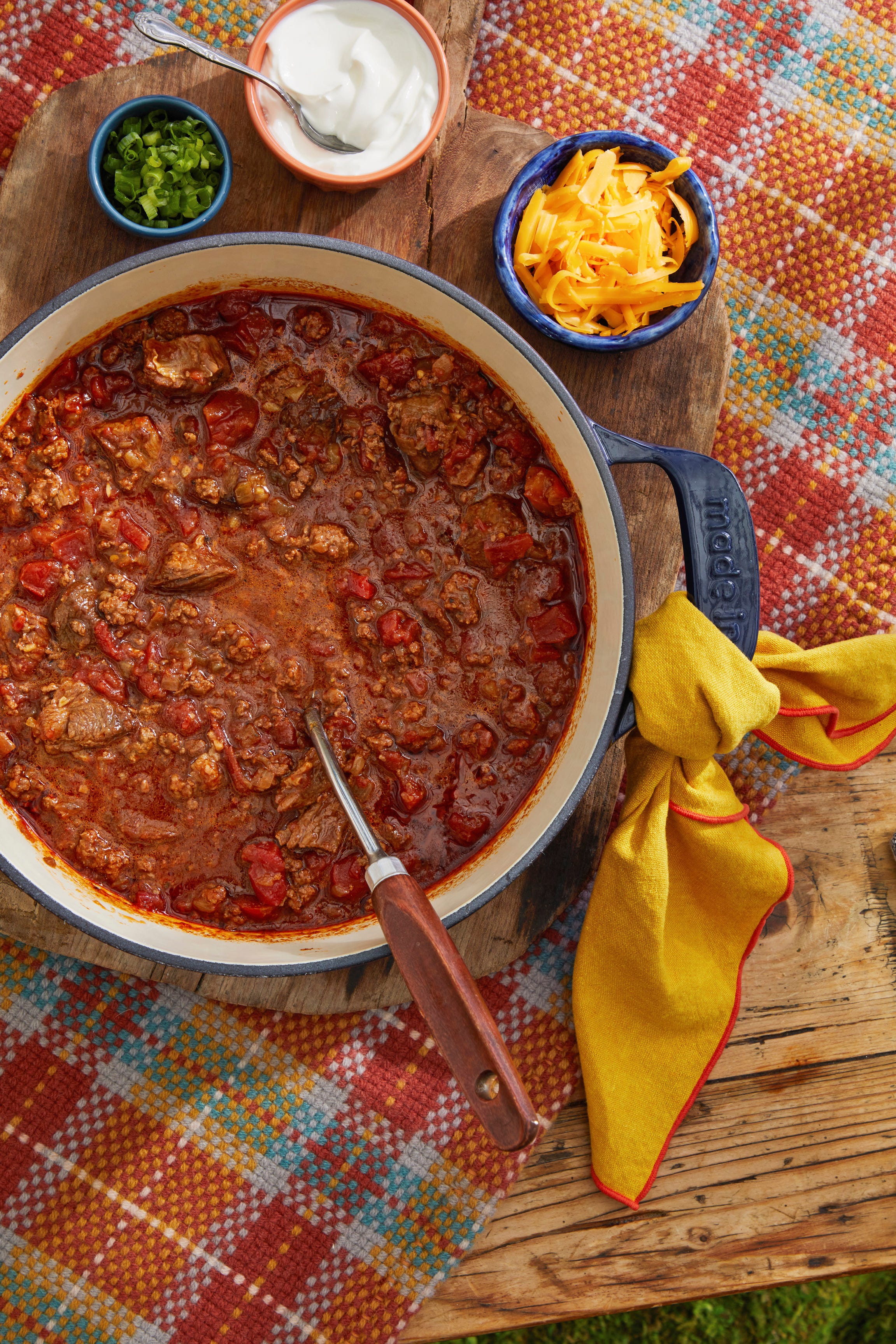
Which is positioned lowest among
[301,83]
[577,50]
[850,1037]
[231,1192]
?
[231,1192]

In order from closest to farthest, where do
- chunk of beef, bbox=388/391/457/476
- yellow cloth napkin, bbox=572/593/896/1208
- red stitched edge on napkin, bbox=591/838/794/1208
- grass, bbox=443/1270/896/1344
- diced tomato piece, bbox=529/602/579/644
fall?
yellow cloth napkin, bbox=572/593/896/1208, chunk of beef, bbox=388/391/457/476, diced tomato piece, bbox=529/602/579/644, red stitched edge on napkin, bbox=591/838/794/1208, grass, bbox=443/1270/896/1344

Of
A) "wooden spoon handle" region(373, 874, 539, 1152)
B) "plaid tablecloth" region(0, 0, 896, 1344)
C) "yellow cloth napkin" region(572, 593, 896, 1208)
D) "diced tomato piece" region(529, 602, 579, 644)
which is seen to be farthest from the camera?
"plaid tablecloth" region(0, 0, 896, 1344)

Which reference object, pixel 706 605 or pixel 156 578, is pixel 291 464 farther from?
pixel 706 605

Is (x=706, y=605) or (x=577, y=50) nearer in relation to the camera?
(x=706, y=605)

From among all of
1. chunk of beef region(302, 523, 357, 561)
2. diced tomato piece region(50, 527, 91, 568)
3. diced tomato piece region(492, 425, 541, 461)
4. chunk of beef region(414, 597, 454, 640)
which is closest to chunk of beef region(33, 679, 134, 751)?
diced tomato piece region(50, 527, 91, 568)

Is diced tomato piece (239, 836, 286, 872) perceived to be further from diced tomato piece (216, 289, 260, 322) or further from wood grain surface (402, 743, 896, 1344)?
diced tomato piece (216, 289, 260, 322)

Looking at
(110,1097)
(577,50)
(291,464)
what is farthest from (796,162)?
(110,1097)

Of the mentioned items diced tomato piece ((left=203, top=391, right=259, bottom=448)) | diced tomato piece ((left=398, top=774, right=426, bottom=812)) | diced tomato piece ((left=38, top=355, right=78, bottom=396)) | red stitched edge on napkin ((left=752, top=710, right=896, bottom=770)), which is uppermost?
diced tomato piece ((left=203, top=391, right=259, bottom=448))
